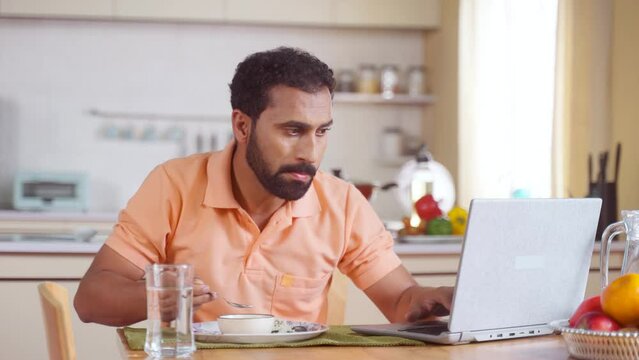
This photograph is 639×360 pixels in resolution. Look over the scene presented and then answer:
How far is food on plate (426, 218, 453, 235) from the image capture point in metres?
3.95

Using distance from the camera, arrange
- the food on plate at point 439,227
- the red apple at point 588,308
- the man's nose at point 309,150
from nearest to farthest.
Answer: the red apple at point 588,308, the man's nose at point 309,150, the food on plate at point 439,227

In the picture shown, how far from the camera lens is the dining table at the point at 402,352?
1714 mm

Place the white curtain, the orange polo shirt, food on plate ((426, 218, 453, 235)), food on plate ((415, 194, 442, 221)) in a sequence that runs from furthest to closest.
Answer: the white curtain < food on plate ((415, 194, 442, 221)) < food on plate ((426, 218, 453, 235)) < the orange polo shirt

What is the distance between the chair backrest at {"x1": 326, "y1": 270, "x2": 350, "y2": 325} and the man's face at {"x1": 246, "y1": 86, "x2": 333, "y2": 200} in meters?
0.32

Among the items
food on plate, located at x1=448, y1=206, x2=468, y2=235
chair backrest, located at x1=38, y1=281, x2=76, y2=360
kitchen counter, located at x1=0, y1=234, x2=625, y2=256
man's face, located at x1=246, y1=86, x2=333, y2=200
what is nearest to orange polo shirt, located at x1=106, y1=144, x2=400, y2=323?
man's face, located at x1=246, y1=86, x2=333, y2=200

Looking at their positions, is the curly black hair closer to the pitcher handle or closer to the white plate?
the white plate

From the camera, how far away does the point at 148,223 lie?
7.44 ft

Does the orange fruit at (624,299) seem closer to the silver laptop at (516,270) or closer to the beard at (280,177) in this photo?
the silver laptop at (516,270)

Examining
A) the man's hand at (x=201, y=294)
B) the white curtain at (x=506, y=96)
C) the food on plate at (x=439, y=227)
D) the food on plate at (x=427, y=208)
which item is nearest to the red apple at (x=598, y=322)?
the man's hand at (x=201, y=294)

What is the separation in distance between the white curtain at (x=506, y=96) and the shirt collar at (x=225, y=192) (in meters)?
2.62

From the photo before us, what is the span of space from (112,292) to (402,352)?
2.02 ft

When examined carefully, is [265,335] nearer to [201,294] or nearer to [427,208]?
[201,294]

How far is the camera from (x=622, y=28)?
4.39m

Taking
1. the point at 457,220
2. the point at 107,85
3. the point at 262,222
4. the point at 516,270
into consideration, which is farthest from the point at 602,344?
the point at 107,85
